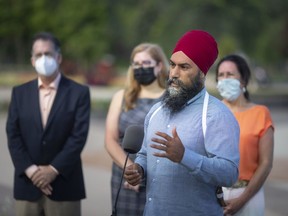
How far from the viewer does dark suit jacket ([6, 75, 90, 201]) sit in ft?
15.1

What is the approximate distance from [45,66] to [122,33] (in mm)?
42408

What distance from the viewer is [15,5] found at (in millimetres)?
44062

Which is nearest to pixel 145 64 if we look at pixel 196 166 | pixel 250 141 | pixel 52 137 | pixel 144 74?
pixel 144 74

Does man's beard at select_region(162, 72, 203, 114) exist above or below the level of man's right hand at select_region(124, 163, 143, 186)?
above

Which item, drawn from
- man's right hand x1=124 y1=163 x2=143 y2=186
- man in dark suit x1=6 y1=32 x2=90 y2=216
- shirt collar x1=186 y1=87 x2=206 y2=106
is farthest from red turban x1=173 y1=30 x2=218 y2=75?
man in dark suit x1=6 y1=32 x2=90 y2=216

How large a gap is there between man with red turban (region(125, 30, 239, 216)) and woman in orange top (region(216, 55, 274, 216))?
105 centimetres

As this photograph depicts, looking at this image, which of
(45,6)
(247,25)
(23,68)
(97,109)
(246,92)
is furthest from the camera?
(23,68)

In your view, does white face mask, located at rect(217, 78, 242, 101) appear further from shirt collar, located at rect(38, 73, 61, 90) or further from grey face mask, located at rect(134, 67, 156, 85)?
shirt collar, located at rect(38, 73, 61, 90)

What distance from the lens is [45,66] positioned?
4762mm

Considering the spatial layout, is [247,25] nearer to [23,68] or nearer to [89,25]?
[89,25]

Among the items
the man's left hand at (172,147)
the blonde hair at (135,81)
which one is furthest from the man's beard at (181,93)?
the blonde hair at (135,81)

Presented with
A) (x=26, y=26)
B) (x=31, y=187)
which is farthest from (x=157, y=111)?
(x=26, y=26)

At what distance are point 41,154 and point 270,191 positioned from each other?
517 centimetres

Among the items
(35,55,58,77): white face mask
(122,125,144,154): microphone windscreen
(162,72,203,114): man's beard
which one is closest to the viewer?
(162,72,203,114): man's beard
